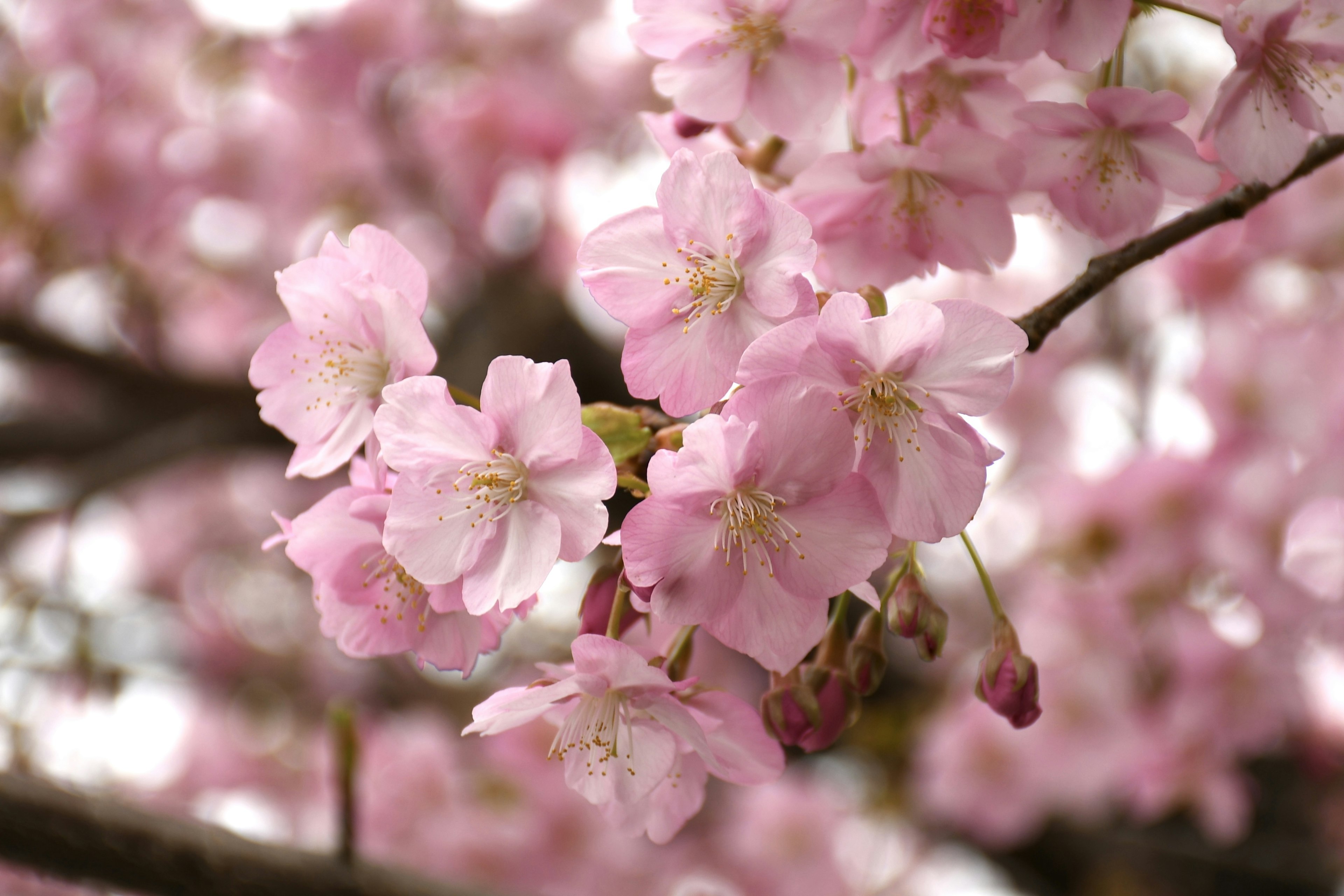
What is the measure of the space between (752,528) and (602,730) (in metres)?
0.19

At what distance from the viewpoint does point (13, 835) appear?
36.5 inches

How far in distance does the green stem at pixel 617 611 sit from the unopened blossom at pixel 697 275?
0.14m

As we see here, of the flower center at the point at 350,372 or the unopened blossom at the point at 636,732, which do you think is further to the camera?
the flower center at the point at 350,372

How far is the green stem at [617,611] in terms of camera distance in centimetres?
72

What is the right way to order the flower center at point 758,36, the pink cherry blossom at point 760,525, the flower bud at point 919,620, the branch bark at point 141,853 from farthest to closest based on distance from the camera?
1. the branch bark at point 141,853
2. the flower center at point 758,36
3. the flower bud at point 919,620
4. the pink cherry blossom at point 760,525

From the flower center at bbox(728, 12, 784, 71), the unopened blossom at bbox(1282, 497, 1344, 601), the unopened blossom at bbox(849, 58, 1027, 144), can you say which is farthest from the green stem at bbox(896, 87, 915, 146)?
the unopened blossom at bbox(1282, 497, 1344, 601)

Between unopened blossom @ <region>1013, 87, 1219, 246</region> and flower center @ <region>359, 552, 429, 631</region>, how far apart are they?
A: 59 centimetres

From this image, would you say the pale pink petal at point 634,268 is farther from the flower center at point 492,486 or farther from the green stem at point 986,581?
the green stem at point 986,581

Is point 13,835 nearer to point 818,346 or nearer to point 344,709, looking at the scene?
point 344,709

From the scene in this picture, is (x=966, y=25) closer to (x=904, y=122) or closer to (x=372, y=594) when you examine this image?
(x=904, y=122)

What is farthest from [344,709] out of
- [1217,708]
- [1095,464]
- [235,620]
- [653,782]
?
[235,620]

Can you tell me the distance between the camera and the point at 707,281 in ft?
2.34

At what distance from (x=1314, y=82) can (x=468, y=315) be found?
2.53 metres

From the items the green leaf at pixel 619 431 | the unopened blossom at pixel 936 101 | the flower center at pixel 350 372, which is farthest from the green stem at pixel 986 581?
the flower center at pixel 350 372
